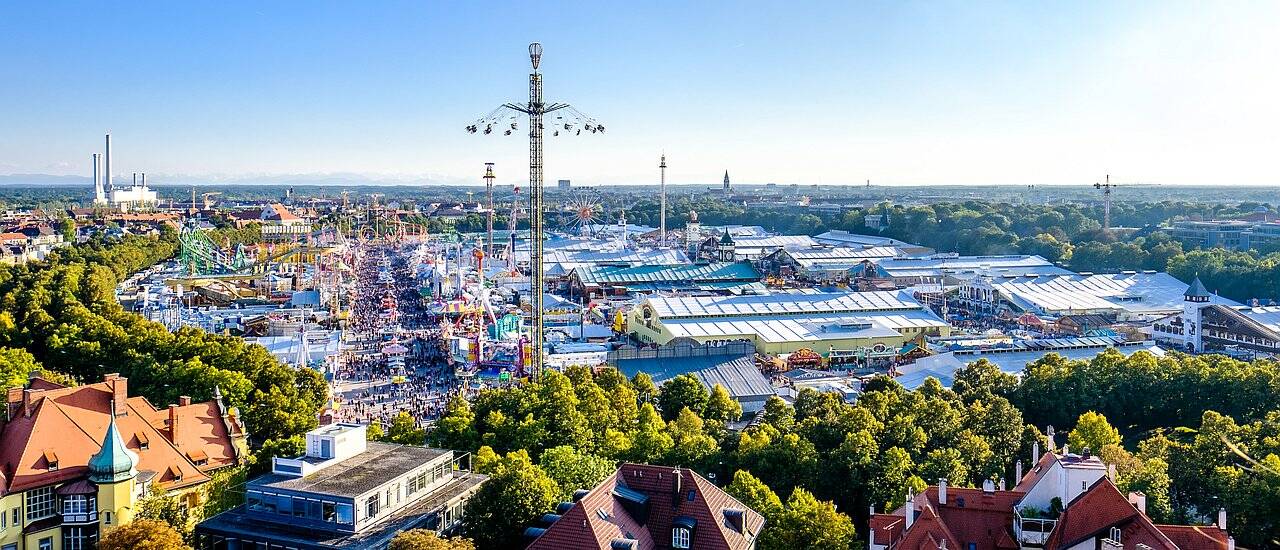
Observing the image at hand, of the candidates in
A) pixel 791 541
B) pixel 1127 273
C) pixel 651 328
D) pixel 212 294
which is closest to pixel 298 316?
pixel 212 294

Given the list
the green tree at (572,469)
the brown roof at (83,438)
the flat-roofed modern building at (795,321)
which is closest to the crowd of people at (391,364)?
the brown roof at (83,438)

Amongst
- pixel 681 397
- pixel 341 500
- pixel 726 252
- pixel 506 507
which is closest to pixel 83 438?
pixel 341 500

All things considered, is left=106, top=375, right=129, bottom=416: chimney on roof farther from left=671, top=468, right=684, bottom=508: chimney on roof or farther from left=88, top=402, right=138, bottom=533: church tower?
left=671, top=468, right=684, bottom=508: chimney on roof

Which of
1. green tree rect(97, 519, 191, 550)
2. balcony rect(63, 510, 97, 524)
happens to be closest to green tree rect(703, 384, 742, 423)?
balcony rect(63, 510, 97, 524)

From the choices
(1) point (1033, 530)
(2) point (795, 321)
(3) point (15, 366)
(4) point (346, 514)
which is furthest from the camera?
(2) point (795, 321)

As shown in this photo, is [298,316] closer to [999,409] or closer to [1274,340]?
[999,409]

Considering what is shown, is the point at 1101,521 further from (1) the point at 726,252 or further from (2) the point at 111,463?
(1) the point at 726,252

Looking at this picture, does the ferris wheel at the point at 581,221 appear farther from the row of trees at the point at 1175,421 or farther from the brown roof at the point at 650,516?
the brown roof at the point at 650,516
